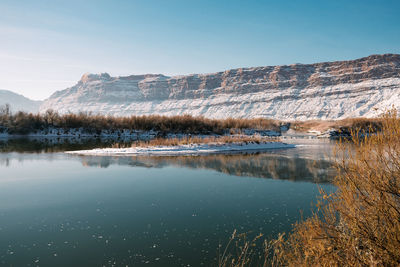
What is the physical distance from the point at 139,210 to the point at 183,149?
12.4 m

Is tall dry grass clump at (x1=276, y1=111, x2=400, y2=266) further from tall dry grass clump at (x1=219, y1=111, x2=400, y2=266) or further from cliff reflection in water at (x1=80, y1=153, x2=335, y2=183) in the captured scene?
cliff reflection in water at (x1=80, y1=153, x2=335, y2=183)

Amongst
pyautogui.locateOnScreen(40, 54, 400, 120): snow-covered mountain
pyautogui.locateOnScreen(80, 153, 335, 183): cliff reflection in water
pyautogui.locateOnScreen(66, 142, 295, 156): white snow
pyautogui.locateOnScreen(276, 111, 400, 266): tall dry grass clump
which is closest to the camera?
pyautogui.locateOnScreen(276, 111, 400, 266): tall dry grass clump

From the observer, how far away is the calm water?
4.33 m

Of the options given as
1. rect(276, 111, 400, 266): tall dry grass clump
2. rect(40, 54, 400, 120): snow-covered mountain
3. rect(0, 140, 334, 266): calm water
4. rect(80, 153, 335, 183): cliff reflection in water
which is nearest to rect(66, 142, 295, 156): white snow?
rect(80, 153, 335, 183): cliff reflection in water

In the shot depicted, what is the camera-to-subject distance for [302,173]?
11.0 metres

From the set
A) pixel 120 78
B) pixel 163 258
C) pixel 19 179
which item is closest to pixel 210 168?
pixel 19 179

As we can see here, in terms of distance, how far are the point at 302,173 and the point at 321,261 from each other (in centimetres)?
859

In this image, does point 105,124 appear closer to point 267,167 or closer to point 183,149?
point 183,149

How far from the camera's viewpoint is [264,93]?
112 metres

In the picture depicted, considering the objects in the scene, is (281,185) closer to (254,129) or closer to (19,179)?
(19,179)

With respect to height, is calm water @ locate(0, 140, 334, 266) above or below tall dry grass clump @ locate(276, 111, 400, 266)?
below

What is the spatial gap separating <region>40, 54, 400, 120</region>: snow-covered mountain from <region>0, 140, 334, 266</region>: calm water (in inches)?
2604

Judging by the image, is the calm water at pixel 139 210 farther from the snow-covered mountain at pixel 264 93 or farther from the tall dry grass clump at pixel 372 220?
the snow-covered mountain at pixel 264 93

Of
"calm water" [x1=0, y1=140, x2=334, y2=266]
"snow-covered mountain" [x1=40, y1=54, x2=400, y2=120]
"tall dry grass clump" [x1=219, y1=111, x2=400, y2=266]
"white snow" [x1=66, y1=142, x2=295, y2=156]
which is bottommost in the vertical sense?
"calm water" [x1=0, y1=140, x2=334, y2=266]
